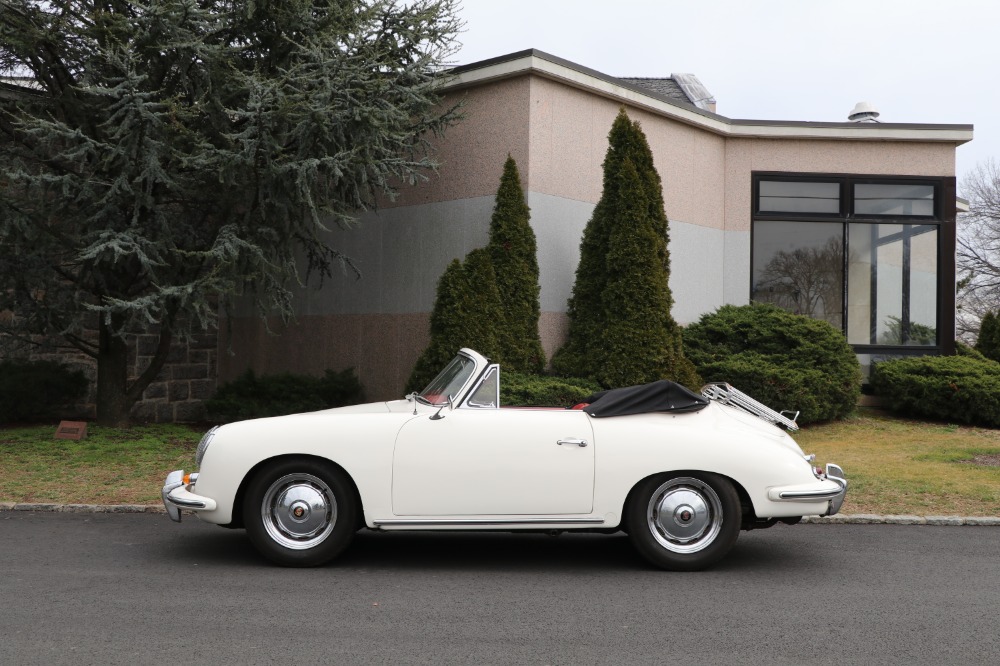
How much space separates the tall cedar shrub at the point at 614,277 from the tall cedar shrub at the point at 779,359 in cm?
124

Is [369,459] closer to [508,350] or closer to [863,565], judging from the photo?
[863,565]

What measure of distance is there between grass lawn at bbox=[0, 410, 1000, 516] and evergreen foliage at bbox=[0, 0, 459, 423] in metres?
1.38

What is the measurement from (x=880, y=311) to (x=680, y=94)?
28.0 ft

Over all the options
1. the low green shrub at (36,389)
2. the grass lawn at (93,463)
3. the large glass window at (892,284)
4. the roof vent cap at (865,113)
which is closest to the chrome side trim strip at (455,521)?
the grass lawn at (93,463)

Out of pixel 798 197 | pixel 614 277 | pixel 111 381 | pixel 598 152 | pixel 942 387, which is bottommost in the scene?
pixel 111 381

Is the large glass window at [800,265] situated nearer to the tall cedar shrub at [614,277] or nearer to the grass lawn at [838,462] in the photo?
the grass lawn at [838,462]

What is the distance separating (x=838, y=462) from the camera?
33.8ft

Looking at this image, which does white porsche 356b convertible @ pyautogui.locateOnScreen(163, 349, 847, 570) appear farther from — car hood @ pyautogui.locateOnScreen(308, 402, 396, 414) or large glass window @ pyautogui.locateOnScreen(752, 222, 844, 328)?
large glass window @ pyautogui.locateOnScreen(752, 222, 844, 328)

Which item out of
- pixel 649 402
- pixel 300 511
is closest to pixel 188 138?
pixel 300 511

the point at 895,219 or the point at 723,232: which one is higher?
the point at 895,219

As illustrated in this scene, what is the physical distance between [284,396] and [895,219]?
1012 centimetres

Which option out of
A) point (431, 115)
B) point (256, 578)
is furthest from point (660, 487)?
point (431, 115)

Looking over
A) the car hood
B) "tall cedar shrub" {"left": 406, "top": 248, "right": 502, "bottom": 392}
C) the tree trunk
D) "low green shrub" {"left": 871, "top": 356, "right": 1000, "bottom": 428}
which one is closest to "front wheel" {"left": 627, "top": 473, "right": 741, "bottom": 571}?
the car hood

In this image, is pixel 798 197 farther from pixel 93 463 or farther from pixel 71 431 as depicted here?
pixel 71 431
